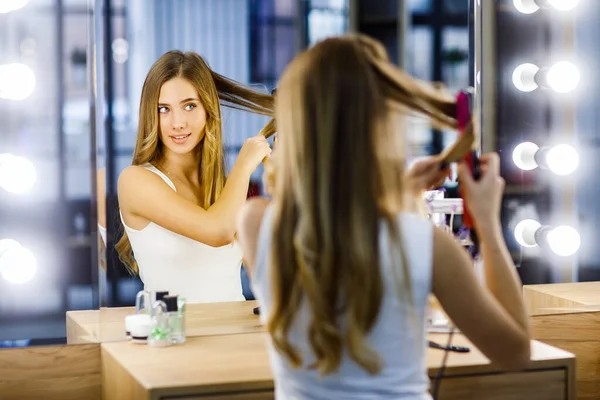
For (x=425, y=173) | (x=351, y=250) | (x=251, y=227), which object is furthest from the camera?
(x=425, y=173)

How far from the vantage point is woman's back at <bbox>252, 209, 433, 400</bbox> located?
1.03 meters

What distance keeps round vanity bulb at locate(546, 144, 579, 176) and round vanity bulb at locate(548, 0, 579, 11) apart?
0.34 m

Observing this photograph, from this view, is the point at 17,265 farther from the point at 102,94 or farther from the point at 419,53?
the point at 419,53

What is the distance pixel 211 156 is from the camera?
179 centimetres

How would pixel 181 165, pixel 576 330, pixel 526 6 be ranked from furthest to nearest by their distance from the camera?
pixel 526 6 < pixel 576 330 < pixel 181 165

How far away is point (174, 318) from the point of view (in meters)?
1.70

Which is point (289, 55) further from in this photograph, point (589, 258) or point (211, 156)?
point (589, 258)

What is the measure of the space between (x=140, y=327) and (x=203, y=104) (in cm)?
47

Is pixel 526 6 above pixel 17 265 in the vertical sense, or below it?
above

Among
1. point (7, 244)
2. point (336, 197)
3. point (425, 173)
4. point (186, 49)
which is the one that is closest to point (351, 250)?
point (336, 197)

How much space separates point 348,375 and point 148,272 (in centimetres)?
81

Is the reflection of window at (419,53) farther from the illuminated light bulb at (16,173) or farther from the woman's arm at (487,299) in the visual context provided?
the illuminated light bulb at (16,173)

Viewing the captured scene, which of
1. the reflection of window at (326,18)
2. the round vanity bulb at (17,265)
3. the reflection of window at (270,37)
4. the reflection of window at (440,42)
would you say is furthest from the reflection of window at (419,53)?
the round vanity bulb at (17,265)

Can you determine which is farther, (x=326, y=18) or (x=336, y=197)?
(x=326, y=18)
